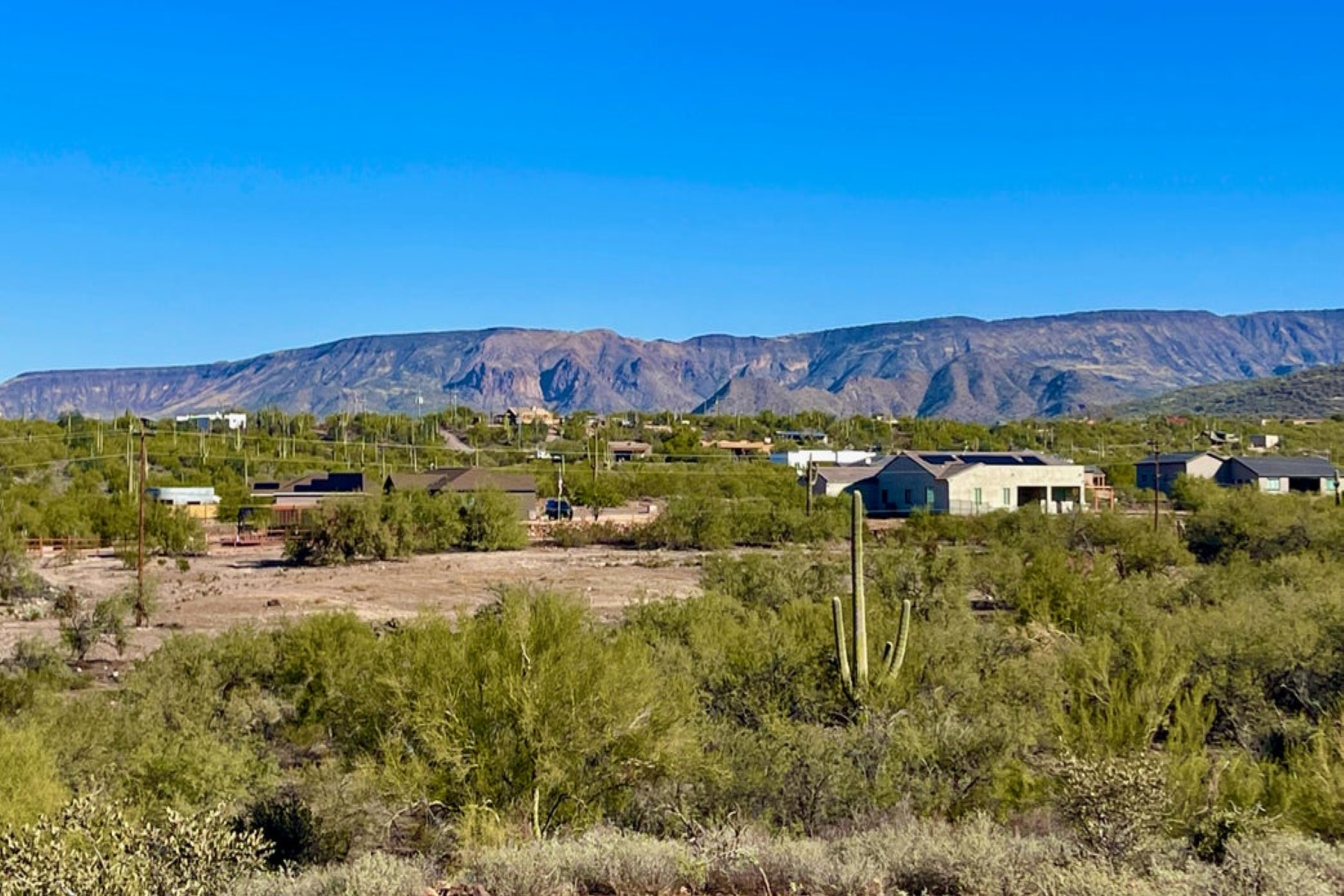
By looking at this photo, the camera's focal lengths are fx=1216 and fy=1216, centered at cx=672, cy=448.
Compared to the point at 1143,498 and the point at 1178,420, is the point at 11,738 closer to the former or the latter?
the point at 1143,498

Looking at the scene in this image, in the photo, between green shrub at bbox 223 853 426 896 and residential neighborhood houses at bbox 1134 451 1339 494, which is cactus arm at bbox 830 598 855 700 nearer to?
green shrub at bbox 223 853 426 896

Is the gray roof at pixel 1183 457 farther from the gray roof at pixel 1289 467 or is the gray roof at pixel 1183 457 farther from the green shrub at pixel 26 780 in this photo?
the green shrub at pixel 26 780

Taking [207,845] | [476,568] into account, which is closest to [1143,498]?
[476,568]

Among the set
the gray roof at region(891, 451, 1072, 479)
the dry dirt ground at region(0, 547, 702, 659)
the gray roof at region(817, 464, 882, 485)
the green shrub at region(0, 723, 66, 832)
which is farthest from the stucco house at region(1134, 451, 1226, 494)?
the green shrub at region(0, 723, 66, 832)

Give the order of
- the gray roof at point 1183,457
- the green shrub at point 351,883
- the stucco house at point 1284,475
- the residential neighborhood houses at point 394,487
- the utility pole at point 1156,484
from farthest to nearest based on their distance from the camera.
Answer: the gray roof at point 1183,457
the stucco house at point 1284,475
the residential neighborhood houses at point 394,487
the utility pole at point 1156,484
the green shrub at point 351,883

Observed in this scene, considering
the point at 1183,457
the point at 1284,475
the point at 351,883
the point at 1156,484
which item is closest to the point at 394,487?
the point at 1156,484

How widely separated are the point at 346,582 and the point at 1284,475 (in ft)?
208

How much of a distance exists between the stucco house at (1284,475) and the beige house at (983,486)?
45.0 ft

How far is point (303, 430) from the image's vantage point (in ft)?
479

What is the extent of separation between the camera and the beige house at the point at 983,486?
241 feet

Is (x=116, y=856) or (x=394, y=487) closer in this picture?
(x=116, y=856)

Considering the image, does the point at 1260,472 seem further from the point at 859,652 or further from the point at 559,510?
the point at 859,652

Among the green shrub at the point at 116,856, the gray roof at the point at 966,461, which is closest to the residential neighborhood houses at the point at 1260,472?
the gray roof at the point at 966,461

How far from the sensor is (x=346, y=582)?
48906mm
